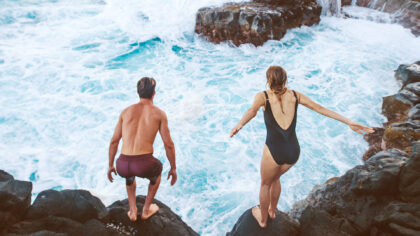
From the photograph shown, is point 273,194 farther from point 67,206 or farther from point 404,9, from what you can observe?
point 404,9

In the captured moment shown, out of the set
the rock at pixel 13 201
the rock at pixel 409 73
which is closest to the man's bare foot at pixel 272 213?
the rock at pixel 13 201

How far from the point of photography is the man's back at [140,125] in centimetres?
296

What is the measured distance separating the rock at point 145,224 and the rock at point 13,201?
3.03 ft

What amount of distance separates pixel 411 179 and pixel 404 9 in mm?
14356

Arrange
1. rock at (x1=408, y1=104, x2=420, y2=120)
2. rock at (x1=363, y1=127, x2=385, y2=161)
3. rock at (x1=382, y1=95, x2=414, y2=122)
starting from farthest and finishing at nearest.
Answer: rock at (x1=382, y1=95, x2=414, y2=122) < rock at (x1=363, y1=127, x2=385, y2=161) < rock at (x1=408, y1=104, x2=420, y2=120)

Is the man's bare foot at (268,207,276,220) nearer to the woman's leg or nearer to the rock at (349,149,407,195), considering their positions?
the woman's leg

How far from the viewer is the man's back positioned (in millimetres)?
2965

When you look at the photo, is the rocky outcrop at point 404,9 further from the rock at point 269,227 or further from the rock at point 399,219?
the rock at point 269,227

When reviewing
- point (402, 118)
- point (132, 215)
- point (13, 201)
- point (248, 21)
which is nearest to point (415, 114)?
point (402, 118)

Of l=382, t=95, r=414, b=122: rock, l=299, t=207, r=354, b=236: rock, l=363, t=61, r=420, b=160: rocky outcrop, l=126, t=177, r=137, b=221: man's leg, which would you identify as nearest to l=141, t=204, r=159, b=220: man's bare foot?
l=126, t=177, r=137, b=221: man's leg

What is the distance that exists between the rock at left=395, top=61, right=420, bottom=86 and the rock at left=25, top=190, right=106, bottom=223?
29.6ft

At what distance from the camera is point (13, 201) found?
2816 millimetres

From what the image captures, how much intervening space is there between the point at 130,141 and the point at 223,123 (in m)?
4.69

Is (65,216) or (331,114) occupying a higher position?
(331,114)
